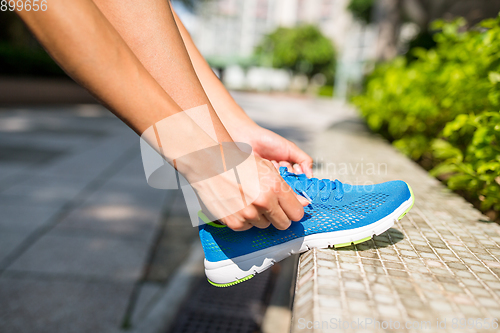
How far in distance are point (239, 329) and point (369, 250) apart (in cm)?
114

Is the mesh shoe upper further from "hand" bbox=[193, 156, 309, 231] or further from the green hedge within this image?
the green hedge

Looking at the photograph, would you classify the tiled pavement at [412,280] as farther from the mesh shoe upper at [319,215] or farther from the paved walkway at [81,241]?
the paved walkway at [81,241]

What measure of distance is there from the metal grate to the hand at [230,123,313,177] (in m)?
1.05

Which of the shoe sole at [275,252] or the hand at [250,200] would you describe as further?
the shoe sole at [275,252]

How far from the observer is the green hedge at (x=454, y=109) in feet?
5.05

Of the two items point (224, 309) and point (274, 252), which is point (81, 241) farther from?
point (274, 252)

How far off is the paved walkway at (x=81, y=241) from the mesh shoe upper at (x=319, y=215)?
1.13 metres

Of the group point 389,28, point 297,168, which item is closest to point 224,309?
point 297,168

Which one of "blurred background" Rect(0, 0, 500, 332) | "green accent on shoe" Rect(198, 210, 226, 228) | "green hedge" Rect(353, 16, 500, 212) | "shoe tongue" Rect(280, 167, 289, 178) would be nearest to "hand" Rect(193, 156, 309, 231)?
"green accent on shoe" Rect(198, 210, 226, 228)

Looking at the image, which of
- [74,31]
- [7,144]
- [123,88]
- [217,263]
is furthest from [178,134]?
[7,144]

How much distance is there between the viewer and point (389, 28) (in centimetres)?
662

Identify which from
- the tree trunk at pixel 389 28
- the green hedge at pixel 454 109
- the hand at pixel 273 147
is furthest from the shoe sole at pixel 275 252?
the tree trunk at pixel 389 28

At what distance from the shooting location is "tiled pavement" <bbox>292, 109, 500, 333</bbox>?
0.74m

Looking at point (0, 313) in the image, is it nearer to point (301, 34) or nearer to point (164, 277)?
point (164, 277)
